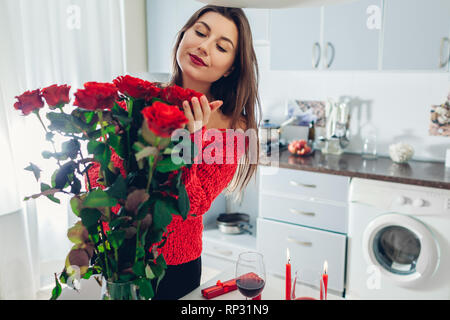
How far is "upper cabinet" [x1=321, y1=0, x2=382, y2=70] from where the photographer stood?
2350 mm

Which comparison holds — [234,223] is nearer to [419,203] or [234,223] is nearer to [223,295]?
[419,203]

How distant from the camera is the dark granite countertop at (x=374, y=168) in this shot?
85.0 inches

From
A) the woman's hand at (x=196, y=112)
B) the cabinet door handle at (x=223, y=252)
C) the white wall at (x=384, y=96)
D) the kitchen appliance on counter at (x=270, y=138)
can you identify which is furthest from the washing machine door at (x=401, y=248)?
the woman's hand at (x=196, y=112)

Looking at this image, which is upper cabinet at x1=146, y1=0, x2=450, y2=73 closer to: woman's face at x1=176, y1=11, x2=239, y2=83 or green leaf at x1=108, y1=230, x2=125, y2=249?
woman's face at x1=176, y1=11, x2=239, y2=83

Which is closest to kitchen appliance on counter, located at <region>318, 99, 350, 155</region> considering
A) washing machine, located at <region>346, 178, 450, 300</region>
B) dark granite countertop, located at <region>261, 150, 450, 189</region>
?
dark granite countertop, located at <region>261, 150, 450, 189</region>

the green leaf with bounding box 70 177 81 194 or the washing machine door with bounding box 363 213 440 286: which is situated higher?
the green leaf with bounding box 70 177 81 194

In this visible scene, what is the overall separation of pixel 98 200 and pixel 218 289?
21.3 inches

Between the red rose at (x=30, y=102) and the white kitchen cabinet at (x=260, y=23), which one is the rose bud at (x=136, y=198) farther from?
the white kitchen cabinet at (x=260, y=23)

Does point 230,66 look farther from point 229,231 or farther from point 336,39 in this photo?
point 229,231

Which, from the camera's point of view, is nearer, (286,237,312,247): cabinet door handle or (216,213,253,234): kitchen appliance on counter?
(286,237,312,247): cabinet door handle

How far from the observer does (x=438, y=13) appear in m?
2.18

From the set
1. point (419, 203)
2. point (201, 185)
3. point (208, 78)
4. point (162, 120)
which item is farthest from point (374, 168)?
point (162, 120)

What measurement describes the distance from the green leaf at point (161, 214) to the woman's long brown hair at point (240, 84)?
714 millimetres

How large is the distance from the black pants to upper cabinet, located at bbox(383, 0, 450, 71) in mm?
1744
